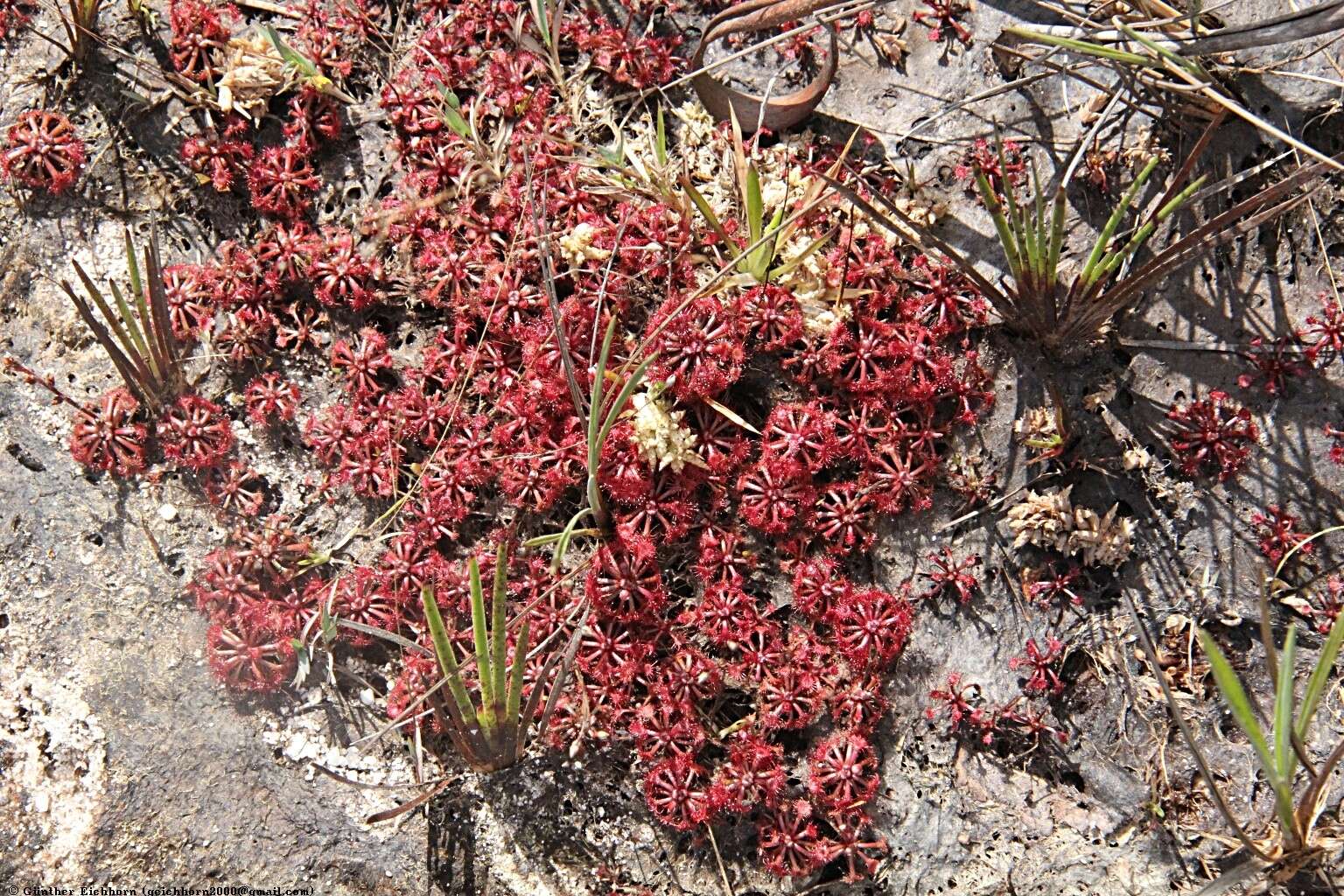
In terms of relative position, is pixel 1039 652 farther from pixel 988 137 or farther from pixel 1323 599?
pixel 988 137

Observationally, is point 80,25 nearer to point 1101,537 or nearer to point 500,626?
point 500,626

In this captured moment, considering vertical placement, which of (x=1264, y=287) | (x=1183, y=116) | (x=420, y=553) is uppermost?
(x=1183, y=116)

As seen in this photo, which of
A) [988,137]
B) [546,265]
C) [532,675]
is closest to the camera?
[546,265]

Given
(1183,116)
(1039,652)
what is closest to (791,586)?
(1039,652)

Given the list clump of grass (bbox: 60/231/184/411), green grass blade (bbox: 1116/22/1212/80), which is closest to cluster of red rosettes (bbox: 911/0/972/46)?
green grass blade (bbox: 1116/22/1212/80)

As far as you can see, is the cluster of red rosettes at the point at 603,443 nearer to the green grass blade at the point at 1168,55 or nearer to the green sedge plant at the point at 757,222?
the green sedge plant at the point at 757,222

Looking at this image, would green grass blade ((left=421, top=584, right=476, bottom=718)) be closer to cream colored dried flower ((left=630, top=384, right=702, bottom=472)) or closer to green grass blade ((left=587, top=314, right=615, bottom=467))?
green grass blade ((left=587, top=314, right=615, bottom=467))

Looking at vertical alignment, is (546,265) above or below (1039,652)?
above
